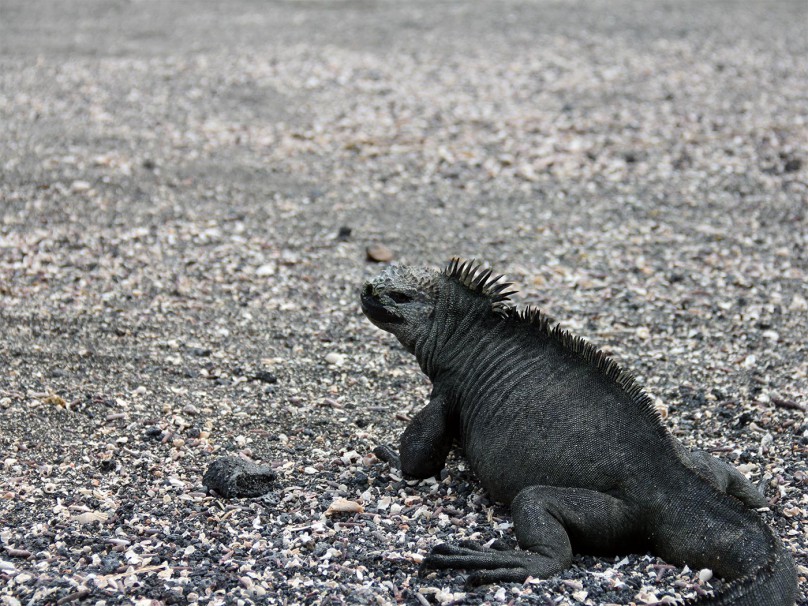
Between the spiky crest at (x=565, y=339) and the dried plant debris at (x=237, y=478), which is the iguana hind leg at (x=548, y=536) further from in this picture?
the dried plant debris at (x=237, y=478)

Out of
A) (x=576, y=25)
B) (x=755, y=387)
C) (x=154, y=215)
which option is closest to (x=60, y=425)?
(x=154, y=215)

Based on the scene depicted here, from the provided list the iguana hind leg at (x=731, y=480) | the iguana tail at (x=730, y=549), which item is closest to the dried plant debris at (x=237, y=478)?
the iguana tail at (x=730, y=549)

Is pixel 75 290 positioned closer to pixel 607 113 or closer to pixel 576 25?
pixel 607 113

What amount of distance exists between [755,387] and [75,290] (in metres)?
4.02

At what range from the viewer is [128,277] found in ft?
21.6

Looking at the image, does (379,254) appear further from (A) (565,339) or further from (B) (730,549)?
(B) (730,549)

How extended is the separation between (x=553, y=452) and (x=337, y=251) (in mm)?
3420

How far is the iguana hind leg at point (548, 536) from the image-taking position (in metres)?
3.62

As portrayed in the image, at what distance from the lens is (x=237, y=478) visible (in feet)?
14.1

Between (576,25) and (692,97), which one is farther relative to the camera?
(576,25)

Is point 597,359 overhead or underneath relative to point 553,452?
overhead

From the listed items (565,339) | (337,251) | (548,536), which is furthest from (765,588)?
(337,251)

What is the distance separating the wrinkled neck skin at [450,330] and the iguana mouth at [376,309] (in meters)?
0.14

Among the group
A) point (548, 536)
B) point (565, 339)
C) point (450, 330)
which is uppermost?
point (565, 339)
